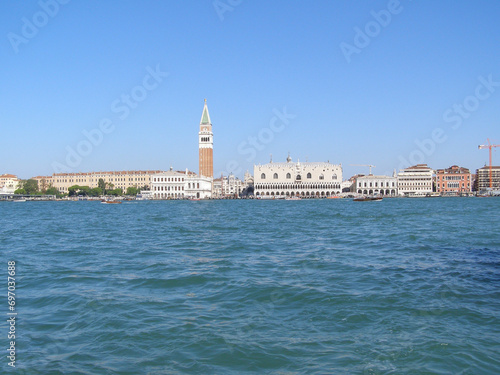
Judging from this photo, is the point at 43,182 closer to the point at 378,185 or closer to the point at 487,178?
the point at 378,185

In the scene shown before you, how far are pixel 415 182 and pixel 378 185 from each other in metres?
7.66

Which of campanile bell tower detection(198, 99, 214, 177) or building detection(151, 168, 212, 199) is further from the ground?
campanile bell tower detection(198, 99, 214, 177)

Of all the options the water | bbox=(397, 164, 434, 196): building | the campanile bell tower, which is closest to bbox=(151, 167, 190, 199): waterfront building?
the campanile bell tower

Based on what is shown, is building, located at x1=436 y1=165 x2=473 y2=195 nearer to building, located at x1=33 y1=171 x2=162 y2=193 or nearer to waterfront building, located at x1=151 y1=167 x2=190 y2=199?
waterfront building, located at x1=151 y1=167 x2=190 y2=199

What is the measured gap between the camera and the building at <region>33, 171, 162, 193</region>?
99.2m

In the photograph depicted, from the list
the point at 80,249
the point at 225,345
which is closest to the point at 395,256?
the point at 225,345

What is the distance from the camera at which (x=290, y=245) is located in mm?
12648

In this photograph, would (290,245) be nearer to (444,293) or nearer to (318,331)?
(444,293)

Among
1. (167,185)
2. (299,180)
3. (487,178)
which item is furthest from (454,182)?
(167,185)

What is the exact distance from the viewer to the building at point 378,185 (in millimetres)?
93188

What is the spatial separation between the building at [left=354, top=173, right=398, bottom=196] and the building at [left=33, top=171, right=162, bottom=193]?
44.5 meters

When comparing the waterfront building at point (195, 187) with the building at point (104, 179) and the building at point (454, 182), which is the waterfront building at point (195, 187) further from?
the building at point (454, 182)

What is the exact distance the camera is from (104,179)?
99.6m

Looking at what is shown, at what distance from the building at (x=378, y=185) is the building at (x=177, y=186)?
3214 cm
